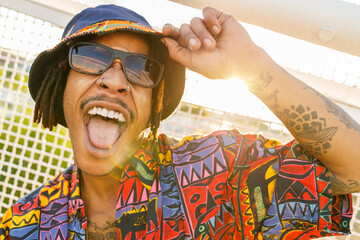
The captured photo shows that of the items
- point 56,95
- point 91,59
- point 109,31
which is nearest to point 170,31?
point 109,31

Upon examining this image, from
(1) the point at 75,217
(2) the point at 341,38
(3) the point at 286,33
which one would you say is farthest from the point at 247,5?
(1) the point at 75,217

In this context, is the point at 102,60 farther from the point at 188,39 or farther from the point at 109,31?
the point at 188,39

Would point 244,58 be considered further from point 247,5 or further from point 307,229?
point 307,229

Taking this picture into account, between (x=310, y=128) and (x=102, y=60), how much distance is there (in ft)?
4.22

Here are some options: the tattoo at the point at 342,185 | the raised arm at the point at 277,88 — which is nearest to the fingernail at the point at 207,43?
the raised arm at the point at 277,88

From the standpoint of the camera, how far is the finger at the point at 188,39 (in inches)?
75.2

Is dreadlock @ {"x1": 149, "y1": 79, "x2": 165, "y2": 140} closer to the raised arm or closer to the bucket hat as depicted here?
the bucket hat

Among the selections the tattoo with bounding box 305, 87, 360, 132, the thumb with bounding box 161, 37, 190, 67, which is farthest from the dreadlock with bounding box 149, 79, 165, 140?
the tattoo with bounding box 305, 87, 360, 132

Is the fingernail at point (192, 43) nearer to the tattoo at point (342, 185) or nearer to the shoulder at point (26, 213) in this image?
the tattoo at point (342, 185)

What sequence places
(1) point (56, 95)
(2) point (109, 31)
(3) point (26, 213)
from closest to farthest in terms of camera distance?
(2) point (109, 31) → (3) point (26, 213) → (1) point (56, 95)

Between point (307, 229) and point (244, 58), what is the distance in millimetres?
1034

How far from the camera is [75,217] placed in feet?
7.18

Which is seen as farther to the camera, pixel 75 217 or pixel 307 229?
pixel 75 217

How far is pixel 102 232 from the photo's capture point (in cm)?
221
